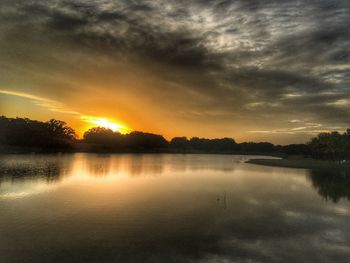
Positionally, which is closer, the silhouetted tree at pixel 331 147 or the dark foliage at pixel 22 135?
the silhouetted tree at pixel 331 147

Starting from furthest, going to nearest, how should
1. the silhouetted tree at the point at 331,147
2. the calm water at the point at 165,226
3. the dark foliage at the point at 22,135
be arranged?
the dark foliage at the point at 22,135 < the silhouetted tree at the point at 331,147 < the calm water at the point at 165,226

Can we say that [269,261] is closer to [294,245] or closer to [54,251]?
[294,245]

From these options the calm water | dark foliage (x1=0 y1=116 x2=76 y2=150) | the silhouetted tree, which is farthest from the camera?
dark foliage (x1=0 y1=116 x2=76 y2=150)

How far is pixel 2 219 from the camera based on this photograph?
30.2 metres

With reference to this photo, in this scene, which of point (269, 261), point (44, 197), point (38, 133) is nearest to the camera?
point (269, 261)

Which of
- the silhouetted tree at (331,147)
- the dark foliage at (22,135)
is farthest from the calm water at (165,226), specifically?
the dark foliage at (22,135)

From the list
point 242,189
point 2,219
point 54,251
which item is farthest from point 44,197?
point 242,189

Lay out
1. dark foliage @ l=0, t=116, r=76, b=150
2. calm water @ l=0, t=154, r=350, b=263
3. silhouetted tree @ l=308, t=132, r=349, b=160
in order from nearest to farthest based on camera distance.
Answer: calm water @ l=0, t=154, r=350, b=263 < silhouetted tree @ l=308, t=132, r=349, b=160 < dark foliage @ l=0, t=116, r=76, b=150

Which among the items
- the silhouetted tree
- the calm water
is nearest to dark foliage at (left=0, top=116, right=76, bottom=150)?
the calm water

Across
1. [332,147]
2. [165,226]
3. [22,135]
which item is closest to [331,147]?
[332,147]

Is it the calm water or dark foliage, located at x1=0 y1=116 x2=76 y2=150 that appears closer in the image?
the calm water

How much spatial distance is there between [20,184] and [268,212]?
42.0 m

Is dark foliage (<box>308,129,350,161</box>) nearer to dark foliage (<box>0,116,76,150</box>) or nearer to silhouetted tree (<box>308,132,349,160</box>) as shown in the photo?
silhouetted tree (<box>308,132,349,160</box>)

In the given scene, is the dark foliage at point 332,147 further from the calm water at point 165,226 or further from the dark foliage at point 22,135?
the dark foliage at point 22,135
